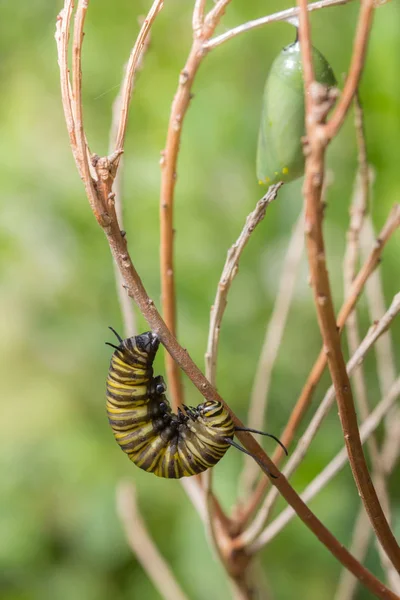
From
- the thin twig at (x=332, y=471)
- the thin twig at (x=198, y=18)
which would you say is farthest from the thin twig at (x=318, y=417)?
the thin twig at (x=198, y=18)

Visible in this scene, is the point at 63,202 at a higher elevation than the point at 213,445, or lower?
higher

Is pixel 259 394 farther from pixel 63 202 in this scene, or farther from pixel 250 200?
pixel 63 202

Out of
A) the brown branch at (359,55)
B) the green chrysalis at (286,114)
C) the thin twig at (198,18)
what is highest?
the thin twig at (198,18)

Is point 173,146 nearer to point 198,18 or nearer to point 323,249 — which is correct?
point 198,18

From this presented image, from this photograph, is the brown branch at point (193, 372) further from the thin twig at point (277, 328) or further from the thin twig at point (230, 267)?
the thin twig at point (277, 328)

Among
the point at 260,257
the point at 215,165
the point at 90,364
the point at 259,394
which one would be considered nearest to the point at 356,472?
the point at 259,394

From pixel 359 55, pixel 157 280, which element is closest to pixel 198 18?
pixel 359 55

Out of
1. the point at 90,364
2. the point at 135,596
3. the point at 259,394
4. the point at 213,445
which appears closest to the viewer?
the point at 213,445
